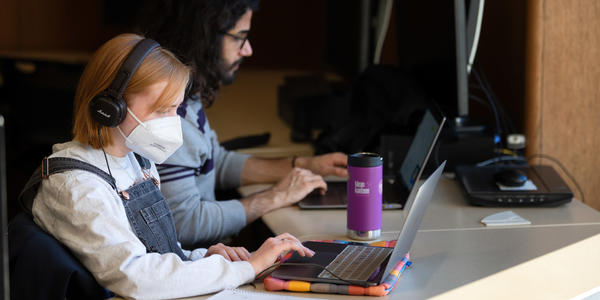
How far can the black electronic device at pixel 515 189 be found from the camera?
1838 millimetres

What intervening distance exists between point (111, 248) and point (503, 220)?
3.22 feet

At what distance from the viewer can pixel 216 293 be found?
124 cm

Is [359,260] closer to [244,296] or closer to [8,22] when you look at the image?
[244,296]

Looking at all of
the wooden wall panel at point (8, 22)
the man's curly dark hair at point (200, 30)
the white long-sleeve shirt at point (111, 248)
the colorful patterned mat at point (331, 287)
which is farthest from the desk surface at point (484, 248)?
the wooden wall panel at point (8, 22)

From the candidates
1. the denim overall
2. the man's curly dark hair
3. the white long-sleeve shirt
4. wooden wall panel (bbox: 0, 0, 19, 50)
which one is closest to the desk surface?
the white long-sleeve shirt

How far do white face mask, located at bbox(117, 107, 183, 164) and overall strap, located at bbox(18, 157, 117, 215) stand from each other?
9 cm

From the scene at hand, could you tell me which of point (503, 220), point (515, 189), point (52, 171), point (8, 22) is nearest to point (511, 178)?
point (515, 189)

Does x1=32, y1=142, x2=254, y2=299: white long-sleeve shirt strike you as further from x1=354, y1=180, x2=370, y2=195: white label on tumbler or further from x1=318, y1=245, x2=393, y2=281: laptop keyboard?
x1=354, y1=180, x2=370, y2=195: white label on tumbler

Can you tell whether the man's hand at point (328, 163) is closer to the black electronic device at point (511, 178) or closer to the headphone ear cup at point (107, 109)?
the black electronic device at point (511, 178)

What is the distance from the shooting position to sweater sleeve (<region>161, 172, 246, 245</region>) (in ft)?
5.86

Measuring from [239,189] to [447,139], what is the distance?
2.29 ft

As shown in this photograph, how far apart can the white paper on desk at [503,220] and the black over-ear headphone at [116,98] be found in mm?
928

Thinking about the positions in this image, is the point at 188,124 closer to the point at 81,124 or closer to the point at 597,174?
the point at 81,124

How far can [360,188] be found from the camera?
1497 mm
